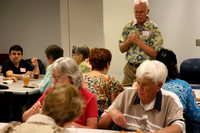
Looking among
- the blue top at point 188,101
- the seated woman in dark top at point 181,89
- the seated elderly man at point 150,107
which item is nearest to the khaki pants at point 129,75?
the seated woman in dark top at point 181,89

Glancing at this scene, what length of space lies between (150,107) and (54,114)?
3.00 feet

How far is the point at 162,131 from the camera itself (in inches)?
68.1

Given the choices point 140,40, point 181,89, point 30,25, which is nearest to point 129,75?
point 140,40

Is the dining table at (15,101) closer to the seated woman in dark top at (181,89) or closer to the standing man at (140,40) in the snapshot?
the standing man at (140,40)

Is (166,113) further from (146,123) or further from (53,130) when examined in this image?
(53,130)

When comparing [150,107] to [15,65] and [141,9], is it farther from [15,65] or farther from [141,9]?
[15,65]

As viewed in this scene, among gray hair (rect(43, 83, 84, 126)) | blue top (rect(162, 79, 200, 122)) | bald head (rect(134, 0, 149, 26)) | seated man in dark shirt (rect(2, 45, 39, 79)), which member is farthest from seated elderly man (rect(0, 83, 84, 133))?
seated man in dark shirt (rect(2, 45, 39, 79))

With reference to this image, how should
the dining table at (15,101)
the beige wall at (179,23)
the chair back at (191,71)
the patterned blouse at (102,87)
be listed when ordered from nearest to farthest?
the patterned blouse at (102,87)
the dining table at (15,101)
the chair back at (191,71)
the beige wall at (179,23)

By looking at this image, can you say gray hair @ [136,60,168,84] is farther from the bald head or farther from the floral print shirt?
the bald head

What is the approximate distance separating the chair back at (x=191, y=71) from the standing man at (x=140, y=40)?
5.36 feet

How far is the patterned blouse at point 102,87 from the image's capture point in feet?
8.62

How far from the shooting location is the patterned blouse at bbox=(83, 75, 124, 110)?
2.63 metres

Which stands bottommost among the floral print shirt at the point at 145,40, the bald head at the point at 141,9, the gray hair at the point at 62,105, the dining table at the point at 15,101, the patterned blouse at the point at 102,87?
the dining table at the point at 15,101

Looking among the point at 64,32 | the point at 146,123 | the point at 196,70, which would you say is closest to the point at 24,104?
the point at 64,32
